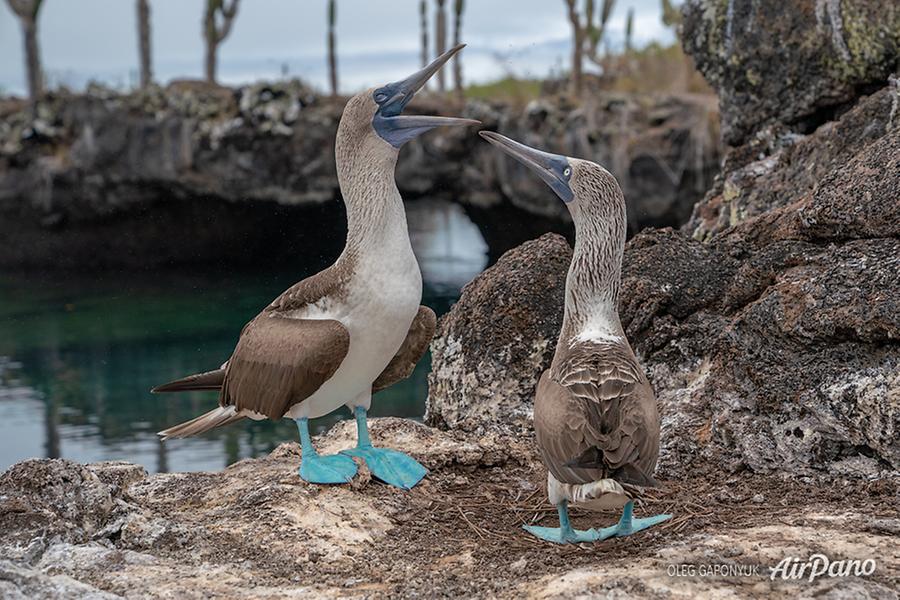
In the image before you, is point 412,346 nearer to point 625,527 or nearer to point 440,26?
point 625,527

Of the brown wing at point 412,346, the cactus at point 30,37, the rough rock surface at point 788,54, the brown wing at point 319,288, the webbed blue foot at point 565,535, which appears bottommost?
the webbed blue foot at point 565,535

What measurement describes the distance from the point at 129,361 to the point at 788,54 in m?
12.0

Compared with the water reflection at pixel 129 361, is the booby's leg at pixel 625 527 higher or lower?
higher

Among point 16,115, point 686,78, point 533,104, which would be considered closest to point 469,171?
point 533,104

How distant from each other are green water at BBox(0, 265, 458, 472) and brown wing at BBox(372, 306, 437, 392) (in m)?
5.48

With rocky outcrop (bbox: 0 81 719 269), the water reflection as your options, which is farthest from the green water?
rocky outcrop (bbox: 0 81 719 269)

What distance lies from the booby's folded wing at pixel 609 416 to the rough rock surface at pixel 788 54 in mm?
3476

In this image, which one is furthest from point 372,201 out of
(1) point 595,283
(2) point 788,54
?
(2) point 788,54

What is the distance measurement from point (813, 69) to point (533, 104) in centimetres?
1139

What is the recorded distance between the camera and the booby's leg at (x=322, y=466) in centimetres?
429

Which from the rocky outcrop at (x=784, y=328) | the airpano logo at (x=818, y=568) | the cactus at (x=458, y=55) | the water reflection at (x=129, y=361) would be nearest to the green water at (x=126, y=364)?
the water reflection at (x=129, y=361)

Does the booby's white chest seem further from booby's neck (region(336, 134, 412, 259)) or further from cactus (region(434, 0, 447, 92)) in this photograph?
cactus (region(434, 0, 447, 92))

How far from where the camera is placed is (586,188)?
4.06 metres

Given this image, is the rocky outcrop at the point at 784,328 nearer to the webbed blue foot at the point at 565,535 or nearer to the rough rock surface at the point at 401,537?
the rough rock surface at the point at 401,537
